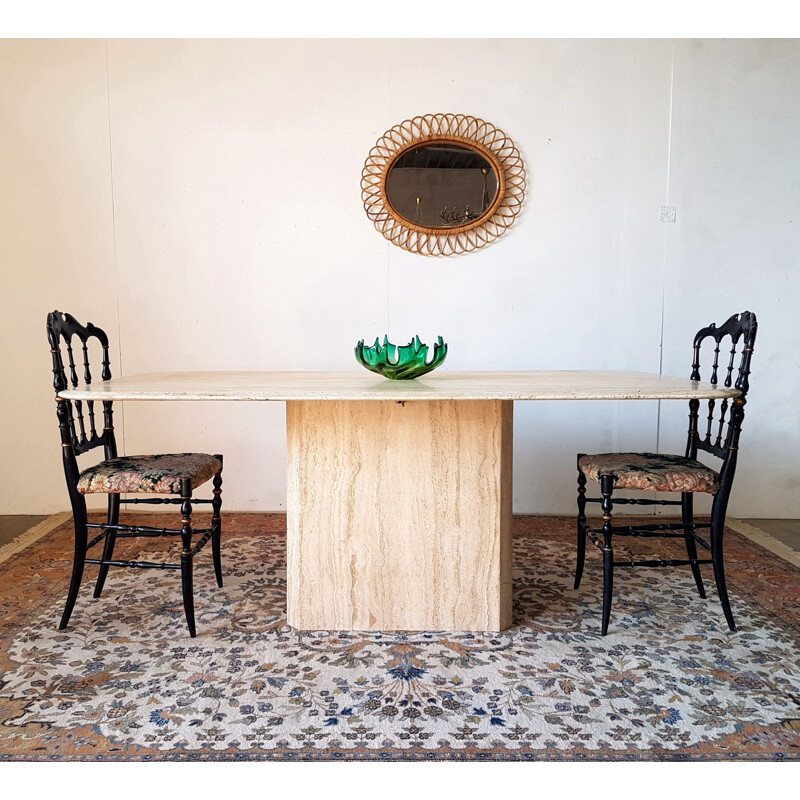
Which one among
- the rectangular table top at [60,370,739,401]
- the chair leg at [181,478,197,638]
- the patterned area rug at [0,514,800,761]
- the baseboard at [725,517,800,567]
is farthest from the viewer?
the baseboard at [725,517,800,567]

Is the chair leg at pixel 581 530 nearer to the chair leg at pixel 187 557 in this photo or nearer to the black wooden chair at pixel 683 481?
the black wooden chair at pixel 683 481

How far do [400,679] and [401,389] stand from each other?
815 millimetres

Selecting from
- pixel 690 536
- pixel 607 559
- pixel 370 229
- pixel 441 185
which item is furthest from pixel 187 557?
pixel 441 185

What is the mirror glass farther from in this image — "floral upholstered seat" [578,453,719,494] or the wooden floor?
the wooden floor

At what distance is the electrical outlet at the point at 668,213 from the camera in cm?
362

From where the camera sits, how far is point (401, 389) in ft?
6.64

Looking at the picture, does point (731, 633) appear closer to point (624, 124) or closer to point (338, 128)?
point (624, 124)

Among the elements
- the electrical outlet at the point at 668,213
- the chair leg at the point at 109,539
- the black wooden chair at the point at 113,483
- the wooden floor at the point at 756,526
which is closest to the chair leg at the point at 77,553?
the black wooden chair at the point at 113,483

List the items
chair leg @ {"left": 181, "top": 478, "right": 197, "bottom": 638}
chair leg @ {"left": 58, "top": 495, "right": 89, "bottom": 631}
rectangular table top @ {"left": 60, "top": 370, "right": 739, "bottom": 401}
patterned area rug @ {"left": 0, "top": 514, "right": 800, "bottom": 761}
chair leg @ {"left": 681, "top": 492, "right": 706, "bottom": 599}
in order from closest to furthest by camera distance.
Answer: patterned area rug @ {"left": 0, "top": 514, "right": 800, "bottom": 761}
rectangular table top @ {"left": 60, "top": 370, "right": 739, "bottom": 401}
chair leg @ {"left": 181, "top": 478, "right": 197, "bottom": 638}
chair leg @ {"left": 58, "top": 495, "right": 89, "bottom": 631}
chair leg @ {"left": 681, "top": 492, "right": 706, "bottom": 599}

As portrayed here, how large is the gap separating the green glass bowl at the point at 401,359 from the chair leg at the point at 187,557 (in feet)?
2.31

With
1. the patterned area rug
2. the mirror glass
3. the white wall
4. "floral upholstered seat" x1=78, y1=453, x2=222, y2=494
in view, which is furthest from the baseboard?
"floral upholstered seat" x1=78, y1=453, x2=222, y2=494

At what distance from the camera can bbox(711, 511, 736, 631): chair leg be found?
226cm

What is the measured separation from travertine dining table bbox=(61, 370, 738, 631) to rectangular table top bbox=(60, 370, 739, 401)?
4 centimetres
